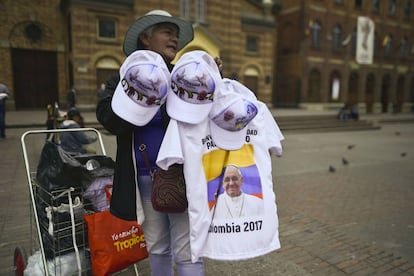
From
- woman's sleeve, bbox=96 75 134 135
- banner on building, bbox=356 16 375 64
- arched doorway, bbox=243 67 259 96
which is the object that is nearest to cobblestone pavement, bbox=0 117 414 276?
woman's sleeve, bbox=96 75 134 135

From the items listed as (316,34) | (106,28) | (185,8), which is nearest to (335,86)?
(316,34)

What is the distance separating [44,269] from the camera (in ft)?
7.20

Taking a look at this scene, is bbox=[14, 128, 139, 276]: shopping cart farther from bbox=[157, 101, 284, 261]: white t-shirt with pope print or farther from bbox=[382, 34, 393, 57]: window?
bbox=[382, 34, 393, 57]: window

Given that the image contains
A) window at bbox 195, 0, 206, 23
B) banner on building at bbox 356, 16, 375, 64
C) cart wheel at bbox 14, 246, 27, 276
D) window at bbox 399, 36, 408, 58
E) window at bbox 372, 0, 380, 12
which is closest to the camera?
cart wheel at bbox 14, 246, 27, 276

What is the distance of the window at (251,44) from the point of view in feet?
78.9

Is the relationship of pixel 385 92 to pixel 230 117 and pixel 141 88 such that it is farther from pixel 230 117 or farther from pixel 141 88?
pixel 141 88

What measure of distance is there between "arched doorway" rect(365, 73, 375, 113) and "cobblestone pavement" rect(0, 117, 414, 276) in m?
24.8

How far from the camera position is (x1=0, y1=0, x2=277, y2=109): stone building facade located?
1789 centimetres

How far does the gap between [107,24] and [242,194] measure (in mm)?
19406

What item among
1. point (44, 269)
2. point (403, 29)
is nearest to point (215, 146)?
point (44, 269)

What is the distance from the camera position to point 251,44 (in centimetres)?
2423

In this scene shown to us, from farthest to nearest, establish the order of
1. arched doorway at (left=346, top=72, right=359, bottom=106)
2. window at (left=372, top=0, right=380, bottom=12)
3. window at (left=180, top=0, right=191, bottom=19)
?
window at (left=372, top=0, right=380, bottom=12)
arched doorway at (left=346, top=72, right=359, bottom=106)
window at (left=180, top=0, right=191, bottom=19)

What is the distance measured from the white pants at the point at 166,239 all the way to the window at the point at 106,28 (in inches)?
740

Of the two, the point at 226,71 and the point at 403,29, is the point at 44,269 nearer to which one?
the point at 226,71
